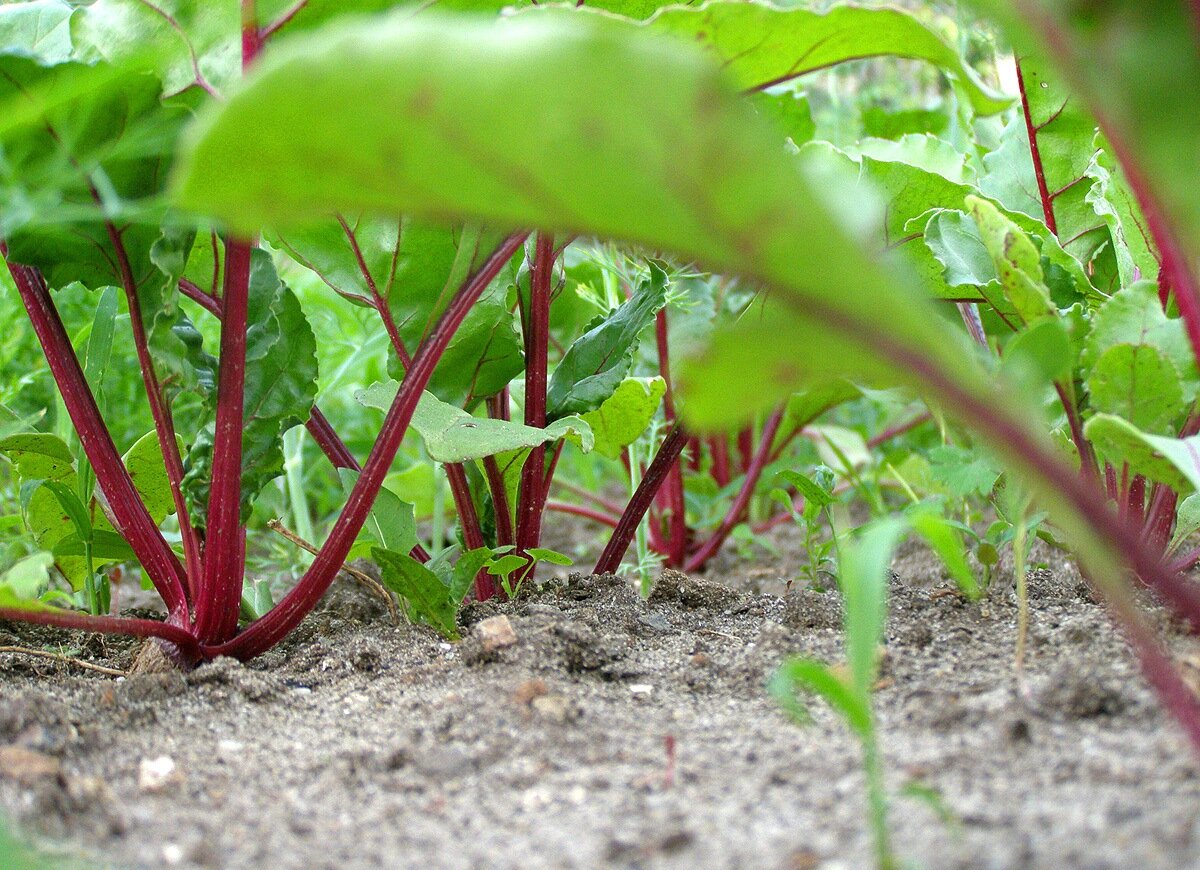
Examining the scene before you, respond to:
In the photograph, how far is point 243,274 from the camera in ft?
2.62

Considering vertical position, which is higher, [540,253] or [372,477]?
[540,253]

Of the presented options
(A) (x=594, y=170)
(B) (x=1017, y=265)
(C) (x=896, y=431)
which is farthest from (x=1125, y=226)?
(C) (x=896, y=431)

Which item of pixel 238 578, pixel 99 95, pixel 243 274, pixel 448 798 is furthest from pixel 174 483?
pixel 448 798

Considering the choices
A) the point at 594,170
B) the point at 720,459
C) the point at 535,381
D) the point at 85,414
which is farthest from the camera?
the point at 720,459

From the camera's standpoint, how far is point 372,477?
A: 861 millimetres

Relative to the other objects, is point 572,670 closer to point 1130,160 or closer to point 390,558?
point 390,558

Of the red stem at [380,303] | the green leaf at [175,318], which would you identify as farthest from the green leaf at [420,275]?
the green leaf at [175,318]

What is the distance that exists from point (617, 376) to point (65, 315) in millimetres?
981

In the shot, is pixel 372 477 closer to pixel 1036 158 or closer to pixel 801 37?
pixel 801 37

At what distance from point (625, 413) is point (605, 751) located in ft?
1.72

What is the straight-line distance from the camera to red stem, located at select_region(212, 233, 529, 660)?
85cm

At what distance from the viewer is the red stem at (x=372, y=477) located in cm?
85

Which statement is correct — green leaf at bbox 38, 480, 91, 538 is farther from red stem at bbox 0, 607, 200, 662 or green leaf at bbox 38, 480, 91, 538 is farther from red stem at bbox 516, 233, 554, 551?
red stem at bbox 516, 233, 554, 551

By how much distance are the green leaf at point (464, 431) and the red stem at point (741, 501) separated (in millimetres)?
600
